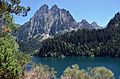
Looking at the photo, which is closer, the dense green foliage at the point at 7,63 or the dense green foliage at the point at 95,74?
the dense green foliage at the point at 7,63

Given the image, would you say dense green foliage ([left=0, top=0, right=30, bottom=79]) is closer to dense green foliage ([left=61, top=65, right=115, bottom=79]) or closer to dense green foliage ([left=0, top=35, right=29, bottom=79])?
dense green foliage ([left=0, top=35, right=29, bottom=79])

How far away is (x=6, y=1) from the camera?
2697 cm

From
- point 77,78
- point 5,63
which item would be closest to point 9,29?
point 5,63

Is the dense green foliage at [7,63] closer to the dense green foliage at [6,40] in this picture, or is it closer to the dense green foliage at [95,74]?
the dense green foliage at [6,40]

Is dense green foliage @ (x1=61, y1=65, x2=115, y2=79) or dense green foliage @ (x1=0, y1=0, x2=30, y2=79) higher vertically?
dense green foliage @ (x1=0, y1=0, x2=30, y2=79)

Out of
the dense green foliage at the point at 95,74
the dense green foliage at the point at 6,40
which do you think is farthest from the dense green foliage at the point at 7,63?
the dense green foliage at the point at 95,74

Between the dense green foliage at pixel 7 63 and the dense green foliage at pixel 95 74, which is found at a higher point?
the dense green foliage at pixel 7 63

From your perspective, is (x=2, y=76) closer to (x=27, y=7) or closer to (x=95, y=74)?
(x=27, y=7)

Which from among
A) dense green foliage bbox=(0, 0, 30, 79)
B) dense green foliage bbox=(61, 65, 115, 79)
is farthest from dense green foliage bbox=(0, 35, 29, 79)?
dense green foliage bbox=(61, 65, 115, 79)

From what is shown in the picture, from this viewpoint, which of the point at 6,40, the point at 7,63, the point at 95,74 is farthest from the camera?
Result: the point at 95,74

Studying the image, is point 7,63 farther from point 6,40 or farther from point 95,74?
point 95,74

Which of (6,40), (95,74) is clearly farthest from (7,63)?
(95,74)

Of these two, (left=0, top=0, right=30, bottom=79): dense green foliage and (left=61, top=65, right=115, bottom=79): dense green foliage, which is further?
(left=61, top=65, right=115, bottom=79): dense green foliage

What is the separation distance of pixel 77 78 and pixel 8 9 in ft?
227
